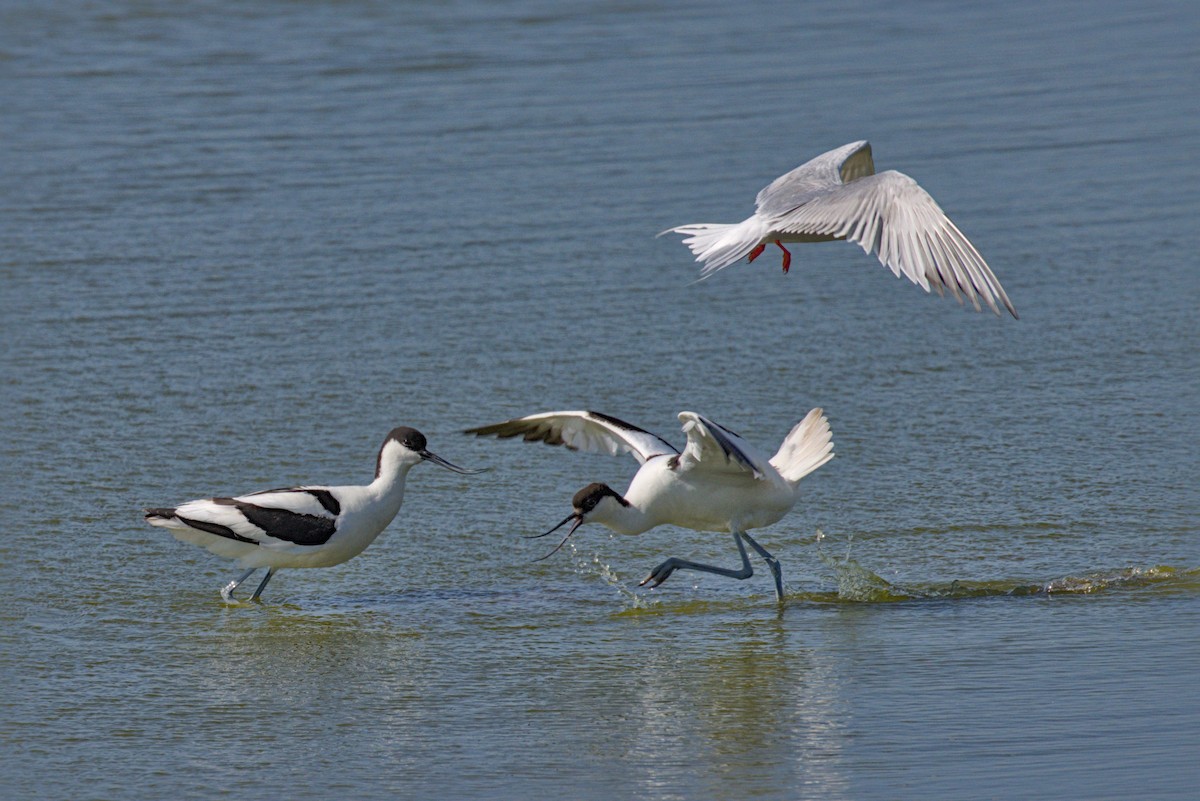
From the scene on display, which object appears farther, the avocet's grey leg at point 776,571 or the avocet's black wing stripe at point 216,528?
the avocet's black wing stripe at point 216,528

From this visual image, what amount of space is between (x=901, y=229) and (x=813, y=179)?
110cm

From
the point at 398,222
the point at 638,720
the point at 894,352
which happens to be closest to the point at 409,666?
the point at 638,720

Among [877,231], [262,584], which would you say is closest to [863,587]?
[877,231]

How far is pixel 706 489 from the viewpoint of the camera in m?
7.01

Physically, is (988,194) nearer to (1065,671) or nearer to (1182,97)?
(1182,97)

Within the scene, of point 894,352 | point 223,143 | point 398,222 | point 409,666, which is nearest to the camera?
point 409,666

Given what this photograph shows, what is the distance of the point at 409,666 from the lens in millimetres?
6109

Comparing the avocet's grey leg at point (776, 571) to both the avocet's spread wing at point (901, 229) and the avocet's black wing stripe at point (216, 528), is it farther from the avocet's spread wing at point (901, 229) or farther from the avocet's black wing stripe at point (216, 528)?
the avocet's black wing stripe at point (216, 528)

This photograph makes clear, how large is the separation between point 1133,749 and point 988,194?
7.35 meters

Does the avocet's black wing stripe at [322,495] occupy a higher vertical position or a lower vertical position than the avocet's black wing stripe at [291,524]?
higher

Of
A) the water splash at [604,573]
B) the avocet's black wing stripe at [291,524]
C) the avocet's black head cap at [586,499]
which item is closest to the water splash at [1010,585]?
the water splash at [604,573]

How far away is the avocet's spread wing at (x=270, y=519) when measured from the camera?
692 cm

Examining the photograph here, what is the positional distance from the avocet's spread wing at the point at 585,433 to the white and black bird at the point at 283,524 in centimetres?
67

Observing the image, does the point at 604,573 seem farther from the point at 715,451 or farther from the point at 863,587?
the point at 863,587
